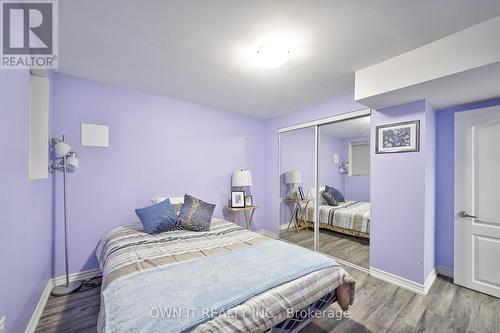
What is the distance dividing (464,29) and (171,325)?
295 cm

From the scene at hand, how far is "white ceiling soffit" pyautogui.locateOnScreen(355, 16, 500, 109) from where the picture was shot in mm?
1521

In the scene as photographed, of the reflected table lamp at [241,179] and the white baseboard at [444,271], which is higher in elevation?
the reflected table lamp at [241,179]

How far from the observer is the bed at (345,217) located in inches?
116

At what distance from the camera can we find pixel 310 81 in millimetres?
2559

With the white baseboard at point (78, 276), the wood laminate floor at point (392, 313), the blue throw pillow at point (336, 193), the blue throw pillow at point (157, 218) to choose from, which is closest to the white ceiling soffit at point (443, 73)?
the blue throw pillow at point (336, 193)

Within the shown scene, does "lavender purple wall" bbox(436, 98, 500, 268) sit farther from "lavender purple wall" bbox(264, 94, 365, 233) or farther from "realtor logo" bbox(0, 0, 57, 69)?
"realtor logo" bbox(0, 0, 57, 69)

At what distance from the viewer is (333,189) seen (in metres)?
3.31

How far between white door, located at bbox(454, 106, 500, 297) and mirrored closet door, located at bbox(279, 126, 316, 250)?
1.80 meters

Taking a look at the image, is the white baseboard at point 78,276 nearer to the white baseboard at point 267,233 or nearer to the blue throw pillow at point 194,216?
the blue throw pillow at point 194,216

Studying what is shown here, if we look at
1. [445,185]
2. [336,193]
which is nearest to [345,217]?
[336,193]

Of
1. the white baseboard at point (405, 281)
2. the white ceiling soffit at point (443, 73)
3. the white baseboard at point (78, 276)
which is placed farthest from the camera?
the white baseboard at point (78, 276)

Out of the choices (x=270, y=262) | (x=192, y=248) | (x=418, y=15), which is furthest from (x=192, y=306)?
(x=418, y=15)

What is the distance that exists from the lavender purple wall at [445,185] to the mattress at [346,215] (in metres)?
0.83

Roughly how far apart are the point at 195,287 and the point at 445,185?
3.20 metres
